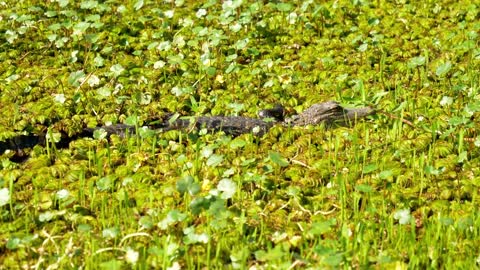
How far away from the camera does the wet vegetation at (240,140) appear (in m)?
3.79

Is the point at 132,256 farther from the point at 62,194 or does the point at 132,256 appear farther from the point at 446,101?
the point at 446,101

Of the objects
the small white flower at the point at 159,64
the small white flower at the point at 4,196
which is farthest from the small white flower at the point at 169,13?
the small white flower at the point at 4,196

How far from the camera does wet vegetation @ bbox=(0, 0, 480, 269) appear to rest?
3793 millimetres

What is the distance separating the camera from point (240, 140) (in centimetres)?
472

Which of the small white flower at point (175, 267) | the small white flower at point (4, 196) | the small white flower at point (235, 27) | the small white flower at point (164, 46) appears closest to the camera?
the small white flower at point (175, 267)

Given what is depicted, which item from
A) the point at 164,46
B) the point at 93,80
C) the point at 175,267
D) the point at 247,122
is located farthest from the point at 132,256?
the point at 164,46

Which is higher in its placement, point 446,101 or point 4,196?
point 4,196

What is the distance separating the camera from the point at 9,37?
6145mm

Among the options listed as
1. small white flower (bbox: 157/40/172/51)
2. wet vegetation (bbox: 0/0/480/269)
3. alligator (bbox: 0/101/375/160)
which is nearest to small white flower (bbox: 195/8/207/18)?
wet vegetation (bbox: 0/0/480/269)

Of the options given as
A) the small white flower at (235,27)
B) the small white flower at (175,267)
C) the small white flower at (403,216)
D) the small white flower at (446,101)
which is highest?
the small white flower at (235,27)

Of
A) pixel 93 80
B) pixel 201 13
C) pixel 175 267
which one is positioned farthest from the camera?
pixel 201 13

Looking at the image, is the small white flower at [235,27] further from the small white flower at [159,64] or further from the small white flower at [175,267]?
the small white flower at [175,267]

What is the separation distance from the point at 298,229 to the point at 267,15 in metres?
3.20

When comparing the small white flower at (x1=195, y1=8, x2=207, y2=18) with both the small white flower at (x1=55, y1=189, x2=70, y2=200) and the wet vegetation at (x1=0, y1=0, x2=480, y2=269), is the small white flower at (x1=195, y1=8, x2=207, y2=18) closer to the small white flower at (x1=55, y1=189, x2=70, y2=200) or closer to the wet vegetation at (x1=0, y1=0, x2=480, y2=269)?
the wet vegetation at (x1=0, y1=0, x2=480, y2=269)
